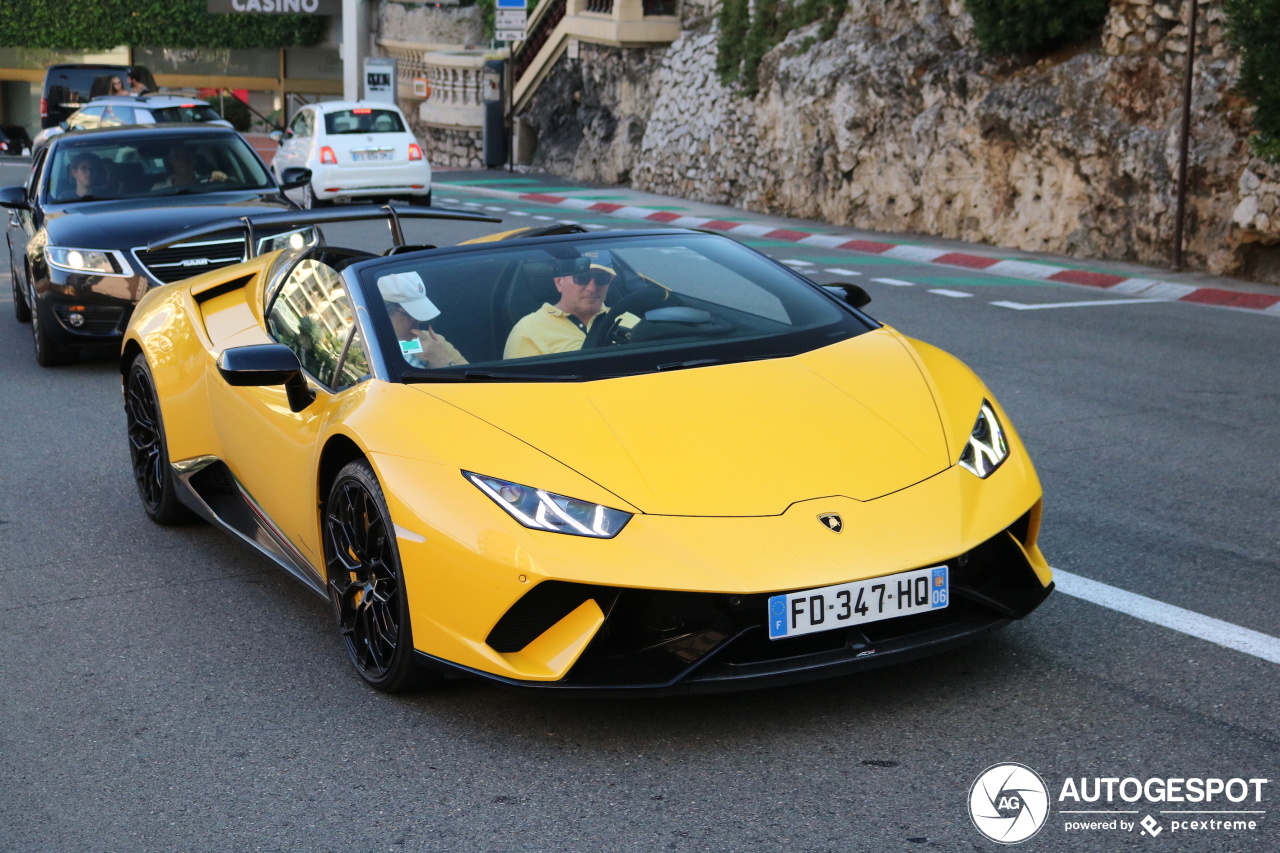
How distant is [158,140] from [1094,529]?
827 cm

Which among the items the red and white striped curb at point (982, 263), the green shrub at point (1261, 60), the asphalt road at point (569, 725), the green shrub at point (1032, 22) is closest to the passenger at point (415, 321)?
the asphalt road at point (569, 725)

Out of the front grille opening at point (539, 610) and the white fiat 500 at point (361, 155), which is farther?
the white fiat 500 at point (361, 155)

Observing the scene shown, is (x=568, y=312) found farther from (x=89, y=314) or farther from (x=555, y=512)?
(x=89, y=314)

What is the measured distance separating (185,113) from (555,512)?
19757 millimetres

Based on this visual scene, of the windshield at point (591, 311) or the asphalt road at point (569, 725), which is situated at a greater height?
the windshield at point (591, 311)

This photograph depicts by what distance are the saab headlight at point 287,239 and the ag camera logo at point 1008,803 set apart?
7.14 meters

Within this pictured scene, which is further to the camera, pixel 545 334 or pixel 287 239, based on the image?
pixel 287 239

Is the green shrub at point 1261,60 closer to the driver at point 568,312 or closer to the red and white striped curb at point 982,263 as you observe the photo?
the red and white striped curb at point 982,263

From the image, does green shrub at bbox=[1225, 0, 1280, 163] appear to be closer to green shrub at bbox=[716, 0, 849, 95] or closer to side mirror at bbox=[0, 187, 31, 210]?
green shrub at bbox=[716, 0, 849, 95]

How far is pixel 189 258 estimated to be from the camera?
32.4ft

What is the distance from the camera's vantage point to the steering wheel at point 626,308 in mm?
4758

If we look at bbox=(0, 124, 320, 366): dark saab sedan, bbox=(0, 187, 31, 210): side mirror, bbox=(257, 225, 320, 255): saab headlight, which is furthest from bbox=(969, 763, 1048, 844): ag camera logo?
bbox=(0, 187, 31, 210): side mirror

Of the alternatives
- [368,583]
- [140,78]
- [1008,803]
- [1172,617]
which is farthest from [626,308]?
[140,78]

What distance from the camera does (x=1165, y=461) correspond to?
6.75 metres
